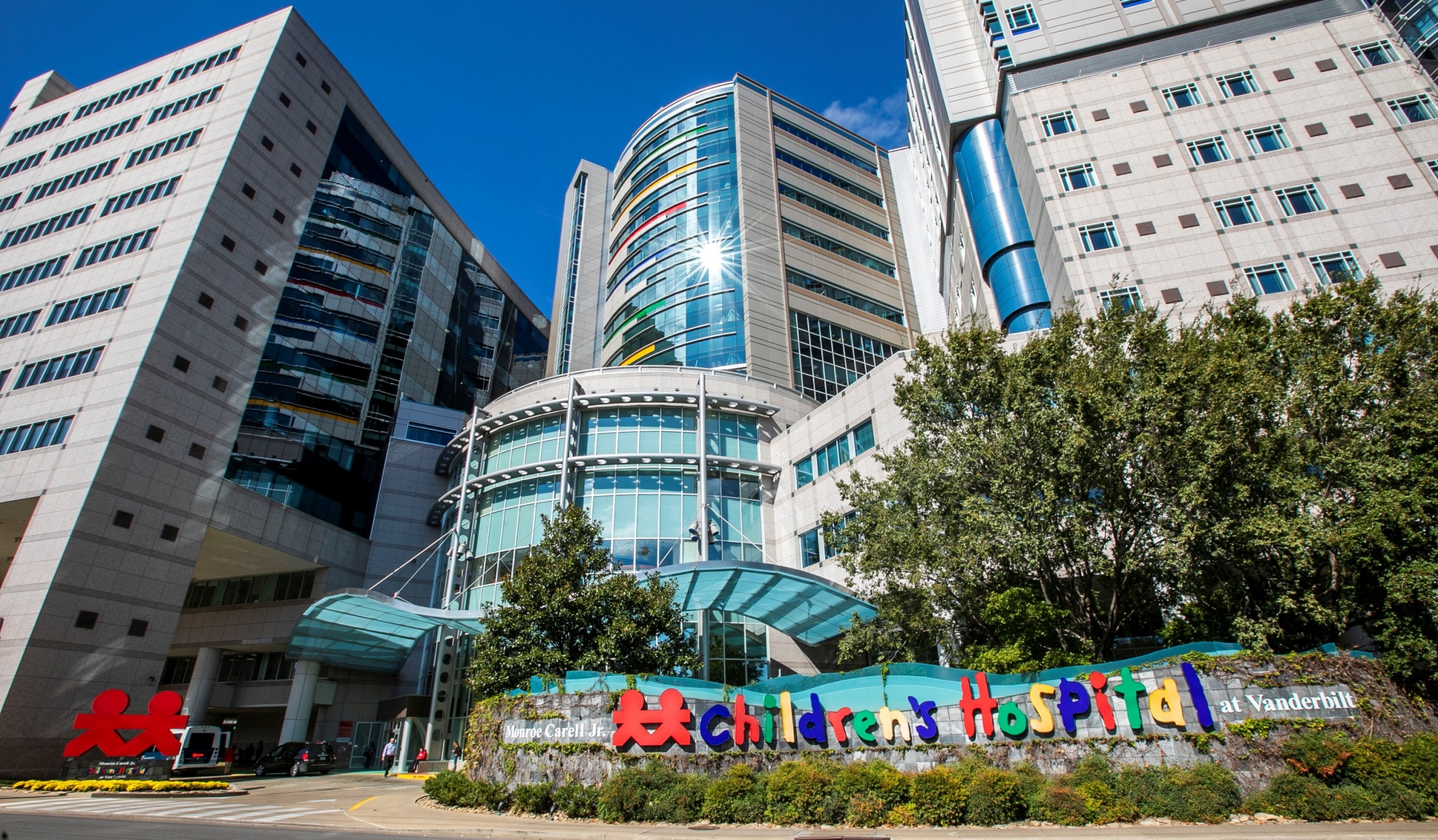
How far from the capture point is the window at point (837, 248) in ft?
206

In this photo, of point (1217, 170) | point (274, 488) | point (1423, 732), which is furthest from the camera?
point (274, 488)

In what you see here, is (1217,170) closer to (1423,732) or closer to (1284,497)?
(1284,497)

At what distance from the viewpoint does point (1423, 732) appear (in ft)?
48.4

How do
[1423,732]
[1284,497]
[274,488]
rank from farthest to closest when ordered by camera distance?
[274,488] < [1284,497] < [1423,732]

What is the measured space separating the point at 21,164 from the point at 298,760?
5151 cm

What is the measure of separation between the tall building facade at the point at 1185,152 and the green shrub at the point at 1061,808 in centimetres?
2656

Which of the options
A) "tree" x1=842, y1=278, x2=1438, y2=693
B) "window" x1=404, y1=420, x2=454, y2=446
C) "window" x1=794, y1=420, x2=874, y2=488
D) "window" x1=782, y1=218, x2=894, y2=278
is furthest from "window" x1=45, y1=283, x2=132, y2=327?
"window" x1=782, y1=218, x2=894, y2=278

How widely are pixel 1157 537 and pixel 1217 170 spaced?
3030 cm

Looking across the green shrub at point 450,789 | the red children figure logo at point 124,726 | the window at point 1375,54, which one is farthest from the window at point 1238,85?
the red children figure logo at point 124,726

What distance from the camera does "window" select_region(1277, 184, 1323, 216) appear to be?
122 feet

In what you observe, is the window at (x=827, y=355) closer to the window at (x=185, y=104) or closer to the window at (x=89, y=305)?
the window at (x=89, y=305)

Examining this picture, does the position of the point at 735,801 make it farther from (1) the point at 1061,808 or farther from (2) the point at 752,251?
(2) the point at 752,251

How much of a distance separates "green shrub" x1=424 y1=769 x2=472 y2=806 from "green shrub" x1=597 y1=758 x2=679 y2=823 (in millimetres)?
4715

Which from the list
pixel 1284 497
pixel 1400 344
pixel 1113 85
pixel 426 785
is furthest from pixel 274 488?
pixel 1113 85
